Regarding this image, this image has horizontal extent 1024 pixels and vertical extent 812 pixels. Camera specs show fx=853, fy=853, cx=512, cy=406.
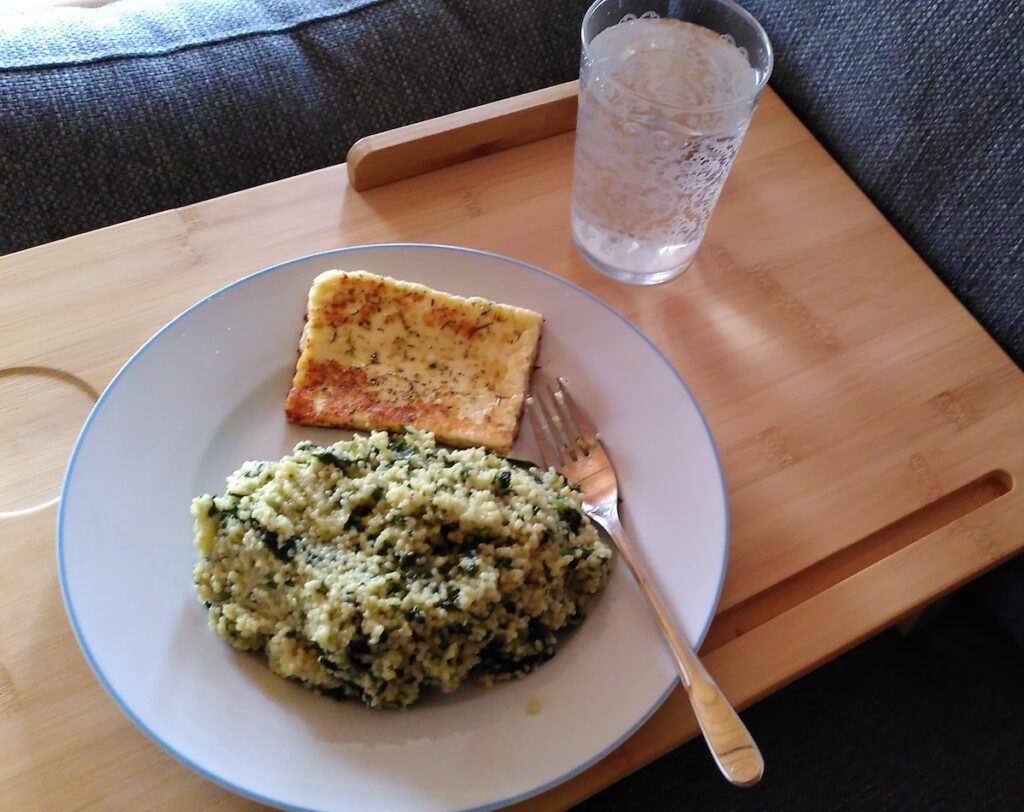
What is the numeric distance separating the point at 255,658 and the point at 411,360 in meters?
0.35

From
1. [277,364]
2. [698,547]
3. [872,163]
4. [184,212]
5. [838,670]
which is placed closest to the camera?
[698,547]

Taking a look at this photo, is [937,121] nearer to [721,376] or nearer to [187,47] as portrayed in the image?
[721,376]

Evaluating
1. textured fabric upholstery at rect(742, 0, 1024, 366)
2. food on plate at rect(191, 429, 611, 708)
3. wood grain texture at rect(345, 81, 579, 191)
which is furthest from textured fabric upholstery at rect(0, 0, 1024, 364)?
food on plate at rect(191, 429, 611, 708)

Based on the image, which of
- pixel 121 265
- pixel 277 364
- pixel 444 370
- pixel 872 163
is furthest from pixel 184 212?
pixel 872 163

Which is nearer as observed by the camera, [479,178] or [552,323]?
[552,323]

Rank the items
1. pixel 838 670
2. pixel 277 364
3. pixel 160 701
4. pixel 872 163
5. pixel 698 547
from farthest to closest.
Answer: pixel 838 670 → pixel 872 163 → pixel 277 364 → pixel 698 547 → pixel 160 701

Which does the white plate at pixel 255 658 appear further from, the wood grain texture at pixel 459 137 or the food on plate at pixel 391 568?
the wood grain texture at pixel 459 137

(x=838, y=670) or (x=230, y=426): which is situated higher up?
(x=230, y=426)

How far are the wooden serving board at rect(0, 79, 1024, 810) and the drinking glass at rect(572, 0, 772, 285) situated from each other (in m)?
0.09

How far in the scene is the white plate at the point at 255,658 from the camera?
683 mm

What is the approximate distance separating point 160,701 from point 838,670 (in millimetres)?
1120

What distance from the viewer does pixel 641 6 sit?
38.8 inches

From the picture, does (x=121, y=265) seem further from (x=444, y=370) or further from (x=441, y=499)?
(x=441, y=499)

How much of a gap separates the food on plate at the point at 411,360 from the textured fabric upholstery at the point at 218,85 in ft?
1.69
